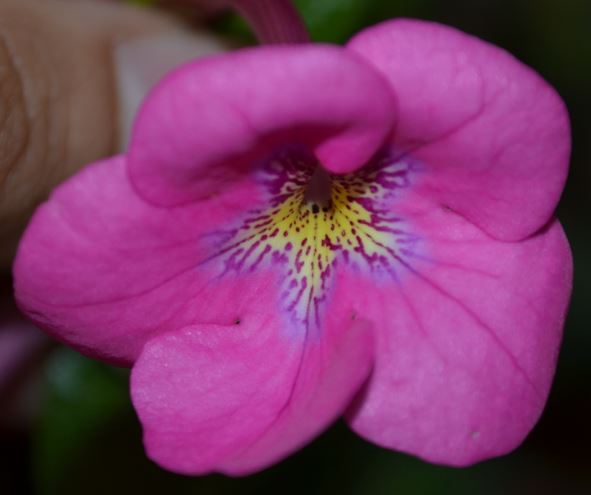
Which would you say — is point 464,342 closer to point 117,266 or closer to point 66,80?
point 117,266

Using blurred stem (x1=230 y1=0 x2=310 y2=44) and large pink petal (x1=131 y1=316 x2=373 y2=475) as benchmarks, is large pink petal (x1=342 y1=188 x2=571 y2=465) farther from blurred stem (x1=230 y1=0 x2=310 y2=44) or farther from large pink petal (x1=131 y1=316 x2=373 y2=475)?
blurred stem (x1=230 y1=0 x2=310 y2=44)

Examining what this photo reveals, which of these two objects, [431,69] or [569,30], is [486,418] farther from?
[569,30]

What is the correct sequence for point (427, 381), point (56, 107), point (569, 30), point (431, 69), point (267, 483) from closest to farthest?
point (431, 69)
point (427, 381)
point (56, 107)
point (267, 483)
point (569, 30)

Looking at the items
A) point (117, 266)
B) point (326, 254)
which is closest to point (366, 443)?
point (326, 254)

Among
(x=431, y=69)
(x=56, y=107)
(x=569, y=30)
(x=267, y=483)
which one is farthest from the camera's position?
(x=569, y=30)

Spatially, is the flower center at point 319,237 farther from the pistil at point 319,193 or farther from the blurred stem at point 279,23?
the blurred stem at point 279,23

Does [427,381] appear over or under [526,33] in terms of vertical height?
over

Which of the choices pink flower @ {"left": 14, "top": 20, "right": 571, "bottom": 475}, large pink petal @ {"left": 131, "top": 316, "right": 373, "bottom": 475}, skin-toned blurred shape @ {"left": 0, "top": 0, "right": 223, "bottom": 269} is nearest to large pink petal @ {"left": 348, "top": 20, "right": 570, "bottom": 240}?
pink flower @ {"left": 14, "top": 20, "right": 571, "bottom": 475}

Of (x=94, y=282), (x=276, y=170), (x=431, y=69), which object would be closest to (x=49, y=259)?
(x=94, y=282)
